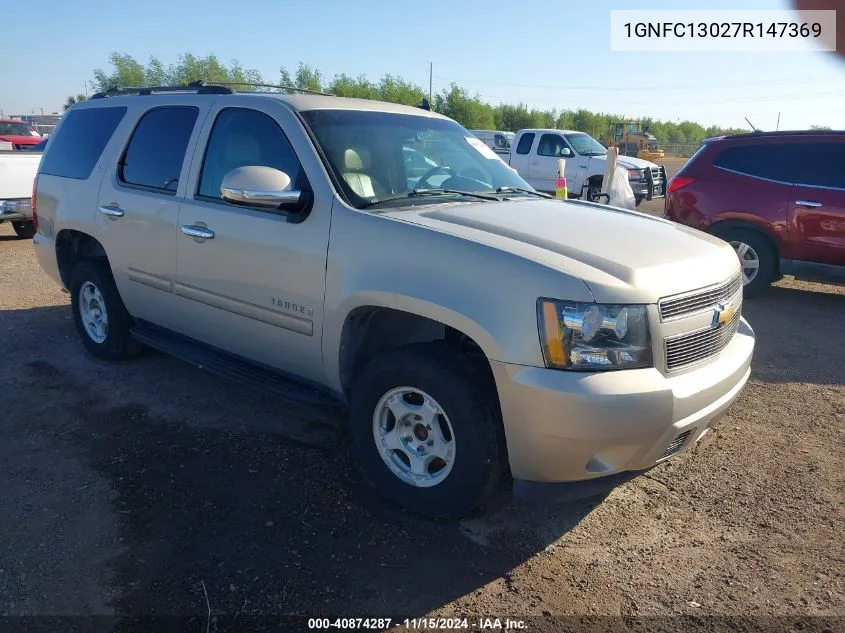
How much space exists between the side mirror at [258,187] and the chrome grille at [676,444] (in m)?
2.11

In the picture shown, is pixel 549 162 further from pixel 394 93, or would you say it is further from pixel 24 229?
pixel 394 93

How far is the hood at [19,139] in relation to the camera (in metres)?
21.6

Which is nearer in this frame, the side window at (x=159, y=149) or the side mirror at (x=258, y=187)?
the side mirror at (x=258, y=187)

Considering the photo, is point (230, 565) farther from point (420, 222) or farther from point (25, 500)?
point (420, 222)

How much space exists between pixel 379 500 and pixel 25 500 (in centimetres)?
177

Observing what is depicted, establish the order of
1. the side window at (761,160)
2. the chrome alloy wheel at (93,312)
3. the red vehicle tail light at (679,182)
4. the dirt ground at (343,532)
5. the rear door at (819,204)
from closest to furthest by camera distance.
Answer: the dirt ground at (343,532)
the chrome alloy wheel at (93,312)
the rear door at (819,204)
the side window at (761,160)
the red vehicle tail light at (679,182)

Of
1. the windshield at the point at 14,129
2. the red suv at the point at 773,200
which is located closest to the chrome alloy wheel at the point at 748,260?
the red suv at the point at 773,200

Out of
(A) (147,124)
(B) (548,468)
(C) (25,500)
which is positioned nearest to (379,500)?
(B) (548,468)

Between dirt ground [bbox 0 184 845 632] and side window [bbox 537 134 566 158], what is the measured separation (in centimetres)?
1269

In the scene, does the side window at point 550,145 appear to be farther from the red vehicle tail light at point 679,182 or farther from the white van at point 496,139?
the red vehicle tail light at point 679,182

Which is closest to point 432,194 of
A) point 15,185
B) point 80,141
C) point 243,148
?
point 243,148

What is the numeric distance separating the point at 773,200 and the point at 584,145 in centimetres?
980

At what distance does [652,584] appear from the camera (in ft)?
9.25

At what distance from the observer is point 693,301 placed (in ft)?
9.61
